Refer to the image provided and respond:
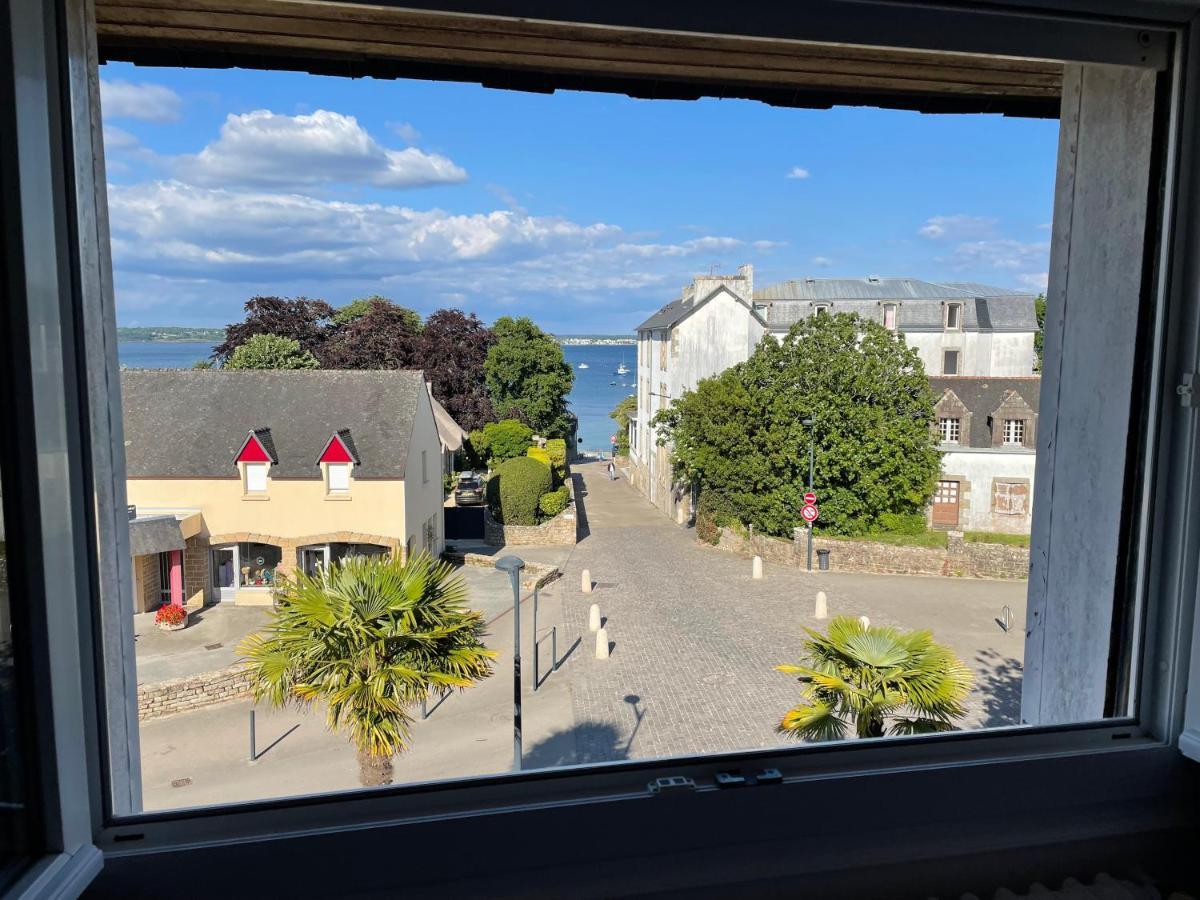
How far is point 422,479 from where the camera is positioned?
10711 mm

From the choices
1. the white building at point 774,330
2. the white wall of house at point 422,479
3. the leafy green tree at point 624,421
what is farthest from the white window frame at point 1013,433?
the leafy green tree at point 624,421

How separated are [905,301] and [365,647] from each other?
19512mm

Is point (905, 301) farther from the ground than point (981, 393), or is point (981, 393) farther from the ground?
point (905, 301)

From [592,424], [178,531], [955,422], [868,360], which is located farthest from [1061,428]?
[592,424]

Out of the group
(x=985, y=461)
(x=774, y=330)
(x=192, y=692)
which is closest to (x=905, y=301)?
(x=774, y=330)

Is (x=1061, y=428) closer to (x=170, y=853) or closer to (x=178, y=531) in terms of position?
(x=170, y=853)

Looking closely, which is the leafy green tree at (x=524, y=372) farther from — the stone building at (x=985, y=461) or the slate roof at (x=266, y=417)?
the slate roof at (x=266, y=417)

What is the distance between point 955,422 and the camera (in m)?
14.3

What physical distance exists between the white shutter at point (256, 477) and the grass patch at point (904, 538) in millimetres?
8561

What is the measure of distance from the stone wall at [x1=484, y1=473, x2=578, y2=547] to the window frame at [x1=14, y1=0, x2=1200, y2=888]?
45.7ft

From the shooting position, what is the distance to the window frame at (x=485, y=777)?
914 mm

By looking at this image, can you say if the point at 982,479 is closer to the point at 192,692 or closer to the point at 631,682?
the point at 631,682

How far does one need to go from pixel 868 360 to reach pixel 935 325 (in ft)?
24.5

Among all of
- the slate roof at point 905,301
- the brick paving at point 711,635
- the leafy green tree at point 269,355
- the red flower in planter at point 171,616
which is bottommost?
the brick paving at point 711,635
